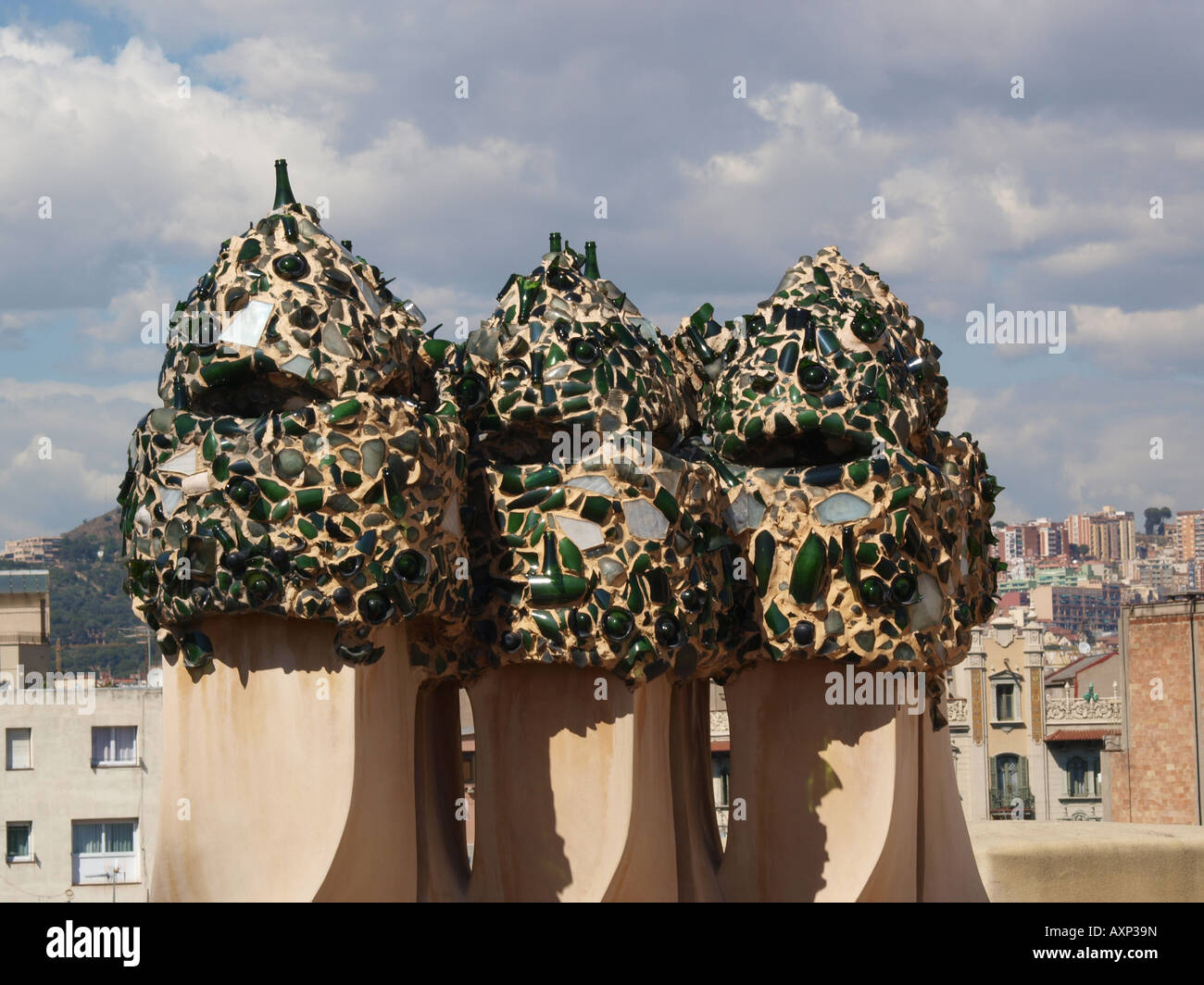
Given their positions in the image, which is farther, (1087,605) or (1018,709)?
(1087,605)

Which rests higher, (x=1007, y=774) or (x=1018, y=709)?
(x=1018, y=709)

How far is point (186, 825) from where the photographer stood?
52.7 feet

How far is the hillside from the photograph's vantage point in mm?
76750

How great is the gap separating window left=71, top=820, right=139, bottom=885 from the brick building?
70.7 feet

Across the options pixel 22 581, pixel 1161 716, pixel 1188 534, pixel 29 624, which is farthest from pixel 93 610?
pixel 1188 534

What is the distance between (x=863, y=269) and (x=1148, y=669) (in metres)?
21.3

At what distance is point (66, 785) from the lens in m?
33.6

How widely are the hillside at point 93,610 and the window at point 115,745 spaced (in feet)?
124

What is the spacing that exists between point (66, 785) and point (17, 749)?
1151 mm

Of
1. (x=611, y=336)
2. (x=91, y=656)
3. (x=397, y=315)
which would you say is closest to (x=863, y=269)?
(x=611, y=336)

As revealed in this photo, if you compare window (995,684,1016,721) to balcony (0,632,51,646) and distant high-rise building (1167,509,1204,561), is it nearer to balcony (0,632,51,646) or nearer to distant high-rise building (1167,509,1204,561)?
balcony (0,632,51,646)

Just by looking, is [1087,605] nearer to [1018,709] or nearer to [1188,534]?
[1188,534]

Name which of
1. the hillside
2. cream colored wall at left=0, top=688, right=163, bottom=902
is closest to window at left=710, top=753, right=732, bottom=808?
cream colored wall at left=0, top=688, right=163, bottom=902

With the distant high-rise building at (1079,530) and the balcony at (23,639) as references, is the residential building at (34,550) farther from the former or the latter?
the distant high-rise building at (1079,530)
